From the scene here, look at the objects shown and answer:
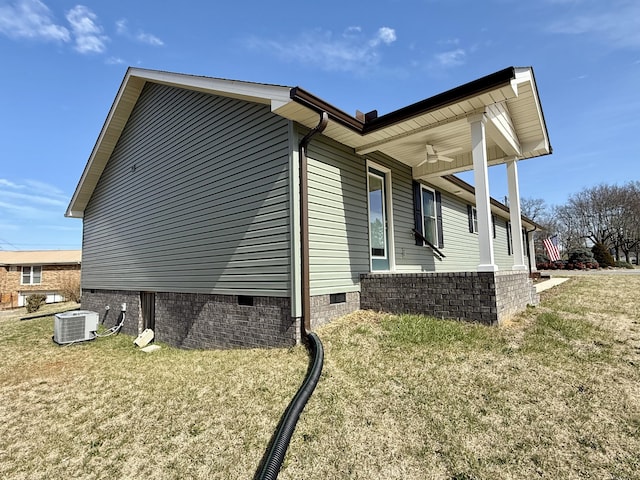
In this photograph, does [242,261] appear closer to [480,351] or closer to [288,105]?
[288,105]

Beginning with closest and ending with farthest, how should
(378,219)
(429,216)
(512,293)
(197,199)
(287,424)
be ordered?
(287,424) < (512,293) < (378,219) < (197,199) < (429,216)

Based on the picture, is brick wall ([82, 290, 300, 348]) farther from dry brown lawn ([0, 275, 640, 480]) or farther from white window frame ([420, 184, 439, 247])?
white window frame ([420, 184, 439, 247])

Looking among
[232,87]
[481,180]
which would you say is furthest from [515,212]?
[232,87]

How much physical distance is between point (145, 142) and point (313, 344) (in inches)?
298

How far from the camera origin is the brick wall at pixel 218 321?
17.2 ft

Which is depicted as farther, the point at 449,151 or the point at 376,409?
the point at 449,151

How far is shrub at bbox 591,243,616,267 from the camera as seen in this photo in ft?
86.3

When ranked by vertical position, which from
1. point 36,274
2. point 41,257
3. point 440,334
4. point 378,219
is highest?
point 41,257

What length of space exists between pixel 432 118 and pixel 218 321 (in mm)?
5079

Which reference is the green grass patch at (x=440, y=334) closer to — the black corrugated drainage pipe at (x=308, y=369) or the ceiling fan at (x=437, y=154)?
the black corrugated drainage pipe at (x=308, y=369)

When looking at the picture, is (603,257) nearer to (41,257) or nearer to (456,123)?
(456,123)

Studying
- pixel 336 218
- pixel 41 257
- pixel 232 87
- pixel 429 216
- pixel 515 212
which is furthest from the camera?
pixel 41 257

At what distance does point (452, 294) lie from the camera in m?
5.09

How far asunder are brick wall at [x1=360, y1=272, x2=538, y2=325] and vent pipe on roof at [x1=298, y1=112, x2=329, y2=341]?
148 cm
